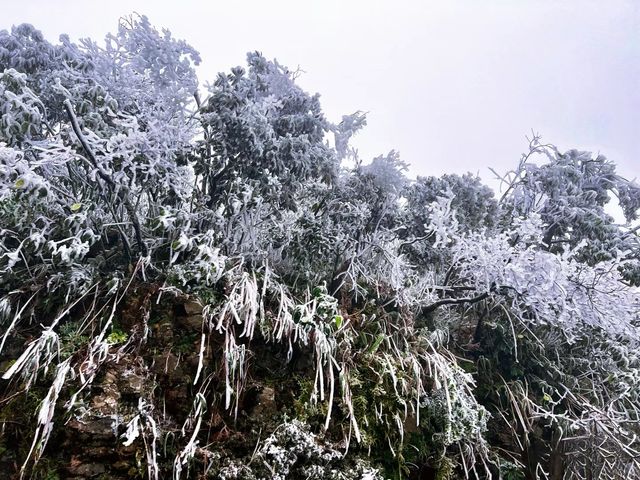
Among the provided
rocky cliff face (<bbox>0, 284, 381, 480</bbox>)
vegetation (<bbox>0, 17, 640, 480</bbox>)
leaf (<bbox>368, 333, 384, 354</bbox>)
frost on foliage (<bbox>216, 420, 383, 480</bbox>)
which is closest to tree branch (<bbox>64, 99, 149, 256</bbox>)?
vegetation (<bbox>0, 17, 640, 480</bbox>)

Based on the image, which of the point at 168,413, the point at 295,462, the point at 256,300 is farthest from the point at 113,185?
the point at 295,462

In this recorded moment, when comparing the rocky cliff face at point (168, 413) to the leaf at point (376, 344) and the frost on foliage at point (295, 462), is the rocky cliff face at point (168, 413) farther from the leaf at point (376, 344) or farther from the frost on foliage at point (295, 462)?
the leaf at point (376, 344)

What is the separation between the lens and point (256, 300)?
2525 mm

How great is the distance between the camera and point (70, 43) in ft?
9.65

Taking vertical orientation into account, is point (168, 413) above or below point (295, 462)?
above

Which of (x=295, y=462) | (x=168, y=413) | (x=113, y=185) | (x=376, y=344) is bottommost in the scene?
(x=295, y=462)

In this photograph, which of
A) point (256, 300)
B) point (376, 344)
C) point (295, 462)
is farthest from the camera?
point (376, 344)

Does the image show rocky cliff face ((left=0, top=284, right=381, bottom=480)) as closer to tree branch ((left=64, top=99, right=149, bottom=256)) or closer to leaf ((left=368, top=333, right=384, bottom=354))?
tree branch ((left=64, top=99, right=149, bottom=256))

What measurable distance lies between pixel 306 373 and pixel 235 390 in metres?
0.45

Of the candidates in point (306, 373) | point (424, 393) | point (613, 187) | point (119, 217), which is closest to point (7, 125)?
point (119, 217)

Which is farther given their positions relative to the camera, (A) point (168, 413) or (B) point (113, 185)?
(B) point (113, 185)

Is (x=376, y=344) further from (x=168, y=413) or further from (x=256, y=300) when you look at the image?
(x=168, y=413)

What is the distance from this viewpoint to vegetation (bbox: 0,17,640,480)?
2.11 m

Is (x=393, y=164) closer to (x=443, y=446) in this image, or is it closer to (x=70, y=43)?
(x=443, y=446)
